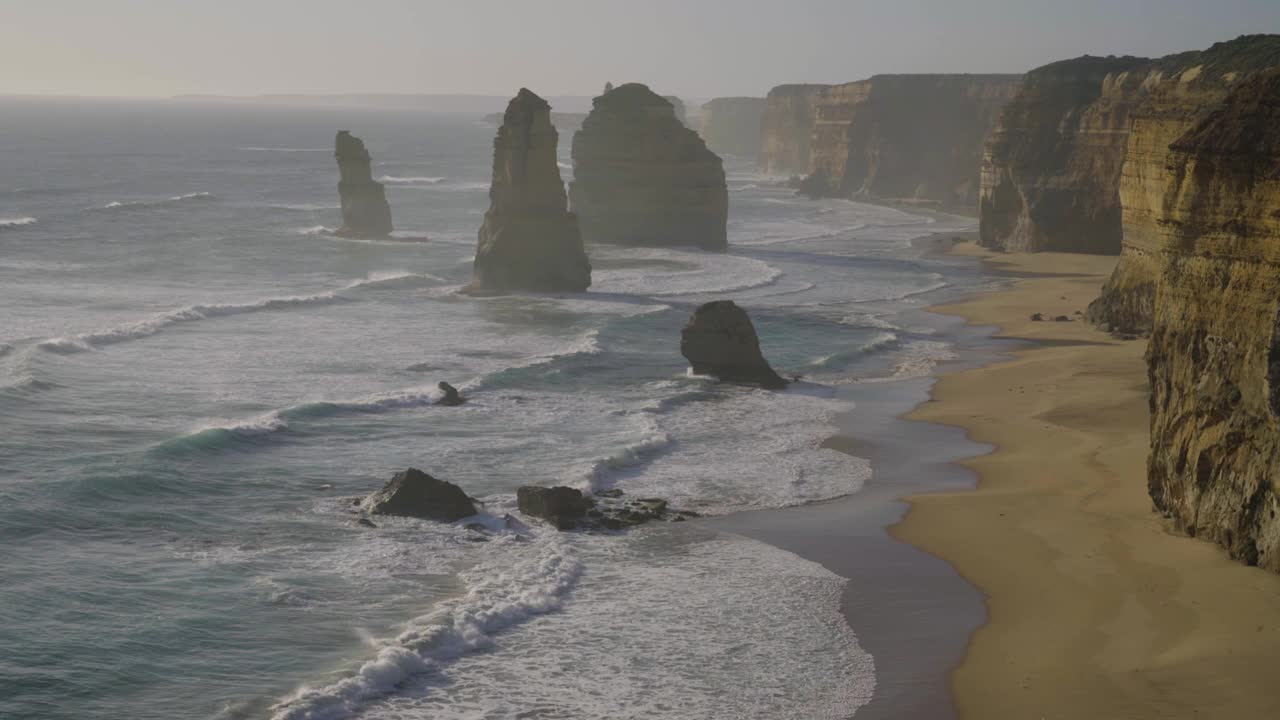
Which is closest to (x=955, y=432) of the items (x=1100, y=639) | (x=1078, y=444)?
(x=1078, y=444)

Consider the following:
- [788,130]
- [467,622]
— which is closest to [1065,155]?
[467,622]

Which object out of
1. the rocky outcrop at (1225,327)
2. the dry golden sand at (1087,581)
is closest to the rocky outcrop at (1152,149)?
the dry golden sand at (1087,581)

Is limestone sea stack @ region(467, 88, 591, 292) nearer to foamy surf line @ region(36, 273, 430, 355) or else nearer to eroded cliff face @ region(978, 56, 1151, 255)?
foamy surf line @ region(36, 273, 430, 355)

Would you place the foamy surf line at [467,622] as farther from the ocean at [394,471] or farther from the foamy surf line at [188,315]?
the foamy surf line at [188,315]

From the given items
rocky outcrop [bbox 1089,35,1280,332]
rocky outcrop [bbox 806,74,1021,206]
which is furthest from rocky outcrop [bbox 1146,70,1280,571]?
rocky outcrop [bbox 806,74,1021,206]

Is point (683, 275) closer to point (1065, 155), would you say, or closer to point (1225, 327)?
point (1065, 155)

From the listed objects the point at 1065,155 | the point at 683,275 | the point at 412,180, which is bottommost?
the point at 683,275

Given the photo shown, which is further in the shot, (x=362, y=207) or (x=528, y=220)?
(x=362, y=207)
